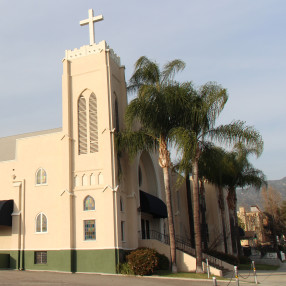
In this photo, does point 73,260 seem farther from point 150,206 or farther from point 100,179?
point 150,206

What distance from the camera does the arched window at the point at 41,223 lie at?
911 inches

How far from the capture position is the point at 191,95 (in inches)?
A: 849

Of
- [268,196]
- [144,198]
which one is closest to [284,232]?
[268,196]

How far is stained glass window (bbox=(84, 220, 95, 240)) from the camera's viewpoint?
859 inches

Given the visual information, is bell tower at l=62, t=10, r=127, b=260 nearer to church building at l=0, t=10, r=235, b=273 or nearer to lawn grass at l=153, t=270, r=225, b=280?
church building at l=0, t=10, r=235, b=273

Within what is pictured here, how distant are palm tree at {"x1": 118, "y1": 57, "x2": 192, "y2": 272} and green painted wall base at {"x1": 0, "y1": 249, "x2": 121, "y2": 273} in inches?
137

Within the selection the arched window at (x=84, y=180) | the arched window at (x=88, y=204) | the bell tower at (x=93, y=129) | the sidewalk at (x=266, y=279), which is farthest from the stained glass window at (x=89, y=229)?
the sidewalk at (x=266, y=279)

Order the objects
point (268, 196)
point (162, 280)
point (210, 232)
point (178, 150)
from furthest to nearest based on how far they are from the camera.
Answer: point (268, 196) < point (210, 232) < point (178, 150) < point (162, 280)

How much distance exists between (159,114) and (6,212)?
11108 millimetres

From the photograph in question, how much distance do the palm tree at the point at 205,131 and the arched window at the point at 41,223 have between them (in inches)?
357

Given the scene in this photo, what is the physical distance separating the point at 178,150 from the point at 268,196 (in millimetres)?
46179

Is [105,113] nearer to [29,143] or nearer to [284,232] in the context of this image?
[29,143]

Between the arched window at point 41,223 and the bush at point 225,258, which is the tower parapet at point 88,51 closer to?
the arched window at point 41,223

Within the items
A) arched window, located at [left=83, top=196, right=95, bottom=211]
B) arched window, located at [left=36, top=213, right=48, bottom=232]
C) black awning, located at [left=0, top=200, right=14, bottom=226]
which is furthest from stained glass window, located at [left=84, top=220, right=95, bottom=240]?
black awning, located at [left=0, top=200, right=14, bottom=226]
